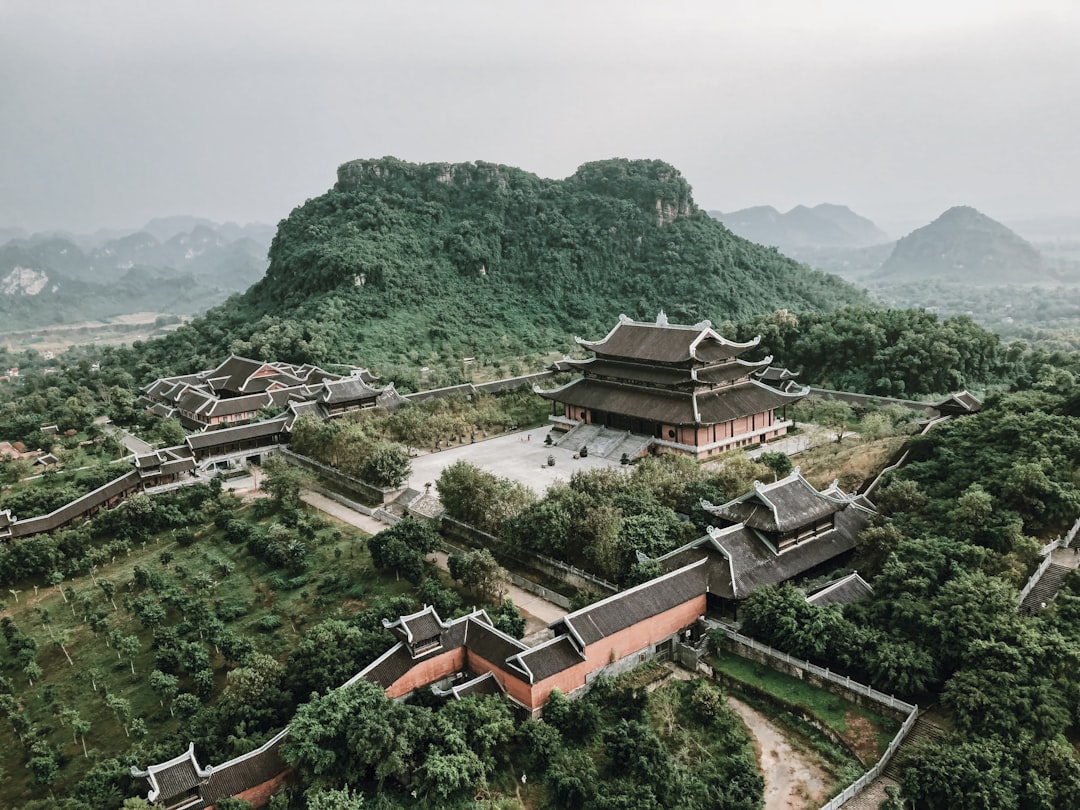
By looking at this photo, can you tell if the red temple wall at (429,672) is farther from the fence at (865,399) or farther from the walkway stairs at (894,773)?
the fence at (865,399)

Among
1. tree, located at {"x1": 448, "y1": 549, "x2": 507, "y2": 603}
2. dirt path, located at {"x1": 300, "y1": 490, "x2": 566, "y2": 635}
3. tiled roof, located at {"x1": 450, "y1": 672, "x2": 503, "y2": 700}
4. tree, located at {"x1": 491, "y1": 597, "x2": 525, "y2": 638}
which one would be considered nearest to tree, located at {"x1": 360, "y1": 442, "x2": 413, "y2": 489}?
dirt path, located at {"x1": 300, "y1": 490, "x2": 566, "y2": 635}

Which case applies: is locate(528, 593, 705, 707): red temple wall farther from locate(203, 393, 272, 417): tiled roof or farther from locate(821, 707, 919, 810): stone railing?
locate(203, 393, 272, 417): tiled roof

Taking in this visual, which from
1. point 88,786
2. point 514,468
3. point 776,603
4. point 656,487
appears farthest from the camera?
point 514,468

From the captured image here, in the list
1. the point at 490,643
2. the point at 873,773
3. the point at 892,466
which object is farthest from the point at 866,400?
the point at 490,643


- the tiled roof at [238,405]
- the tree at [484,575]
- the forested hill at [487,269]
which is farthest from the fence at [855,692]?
the forested hill at [487,269]

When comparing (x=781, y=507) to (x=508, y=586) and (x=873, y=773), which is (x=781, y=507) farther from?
(x=508, y=586)

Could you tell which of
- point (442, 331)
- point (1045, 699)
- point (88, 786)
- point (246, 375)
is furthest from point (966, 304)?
point (88, 786)

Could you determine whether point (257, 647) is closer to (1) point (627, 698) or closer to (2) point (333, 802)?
(2) point (333, 802)
